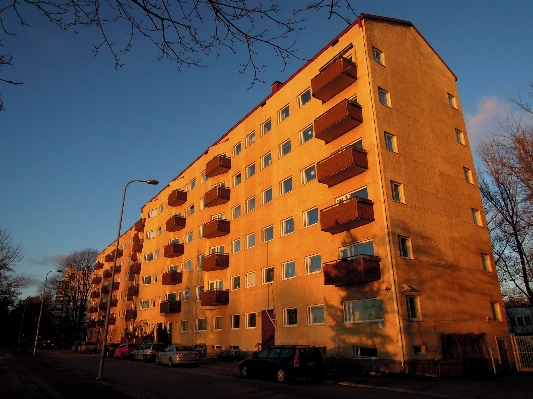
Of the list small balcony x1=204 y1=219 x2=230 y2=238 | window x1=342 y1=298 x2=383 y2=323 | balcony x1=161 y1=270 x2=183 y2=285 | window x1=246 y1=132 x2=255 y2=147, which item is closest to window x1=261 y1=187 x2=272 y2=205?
small balcony x1=204 y1=219 x2=230 y2=238

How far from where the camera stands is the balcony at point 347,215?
20.4 m

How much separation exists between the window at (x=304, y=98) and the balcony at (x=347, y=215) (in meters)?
9.76

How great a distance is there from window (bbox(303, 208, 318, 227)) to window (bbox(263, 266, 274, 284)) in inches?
185

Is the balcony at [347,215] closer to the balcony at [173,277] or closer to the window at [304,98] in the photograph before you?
the window at [304,98]

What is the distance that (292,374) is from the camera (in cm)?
1616

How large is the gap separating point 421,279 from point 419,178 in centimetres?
627

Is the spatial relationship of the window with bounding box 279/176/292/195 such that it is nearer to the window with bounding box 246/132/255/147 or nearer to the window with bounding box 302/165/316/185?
the window with bounding box 302/165/316/185

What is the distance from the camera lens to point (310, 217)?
25609 mm

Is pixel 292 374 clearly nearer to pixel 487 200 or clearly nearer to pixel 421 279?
pixel 421 279

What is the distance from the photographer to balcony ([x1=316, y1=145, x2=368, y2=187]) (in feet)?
70.4

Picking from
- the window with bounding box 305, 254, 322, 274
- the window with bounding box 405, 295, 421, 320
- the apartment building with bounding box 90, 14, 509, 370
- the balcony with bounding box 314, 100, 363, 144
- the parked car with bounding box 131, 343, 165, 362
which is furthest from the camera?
the parked car with bounding box 131, 343, 165, 362

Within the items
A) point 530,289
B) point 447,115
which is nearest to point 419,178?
point 447,115

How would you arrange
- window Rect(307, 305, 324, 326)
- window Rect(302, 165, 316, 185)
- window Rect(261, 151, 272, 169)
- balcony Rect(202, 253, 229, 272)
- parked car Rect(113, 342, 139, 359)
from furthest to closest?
parked car Rect(113, 342, 139, 359) → balcony Rect(202, 253, 229, 272) → window Rect(261, 151, 272, 169) → window Rect(302, 165, 316, 185) → window Rect(307, 305, 324, 326)

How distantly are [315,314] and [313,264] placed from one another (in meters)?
3.10
